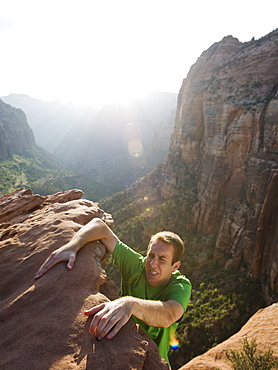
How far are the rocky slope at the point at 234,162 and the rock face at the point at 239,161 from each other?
3.7 inches

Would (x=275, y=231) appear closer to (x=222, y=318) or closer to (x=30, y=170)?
(x=222, y=318)

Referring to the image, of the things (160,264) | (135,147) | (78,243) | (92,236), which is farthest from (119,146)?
(160,264)

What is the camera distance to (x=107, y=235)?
4.86 metres

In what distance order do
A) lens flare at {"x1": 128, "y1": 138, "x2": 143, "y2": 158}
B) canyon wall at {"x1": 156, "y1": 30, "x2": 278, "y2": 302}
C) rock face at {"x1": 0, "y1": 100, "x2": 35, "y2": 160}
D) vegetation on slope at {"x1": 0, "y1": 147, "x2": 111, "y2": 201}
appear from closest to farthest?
canyon wall at {"x1": 156, "y1": 30, "x2": 278, "y2": 302}
vegetation on slope at {"x1": 0, "y1": 147, "x2": 111, "y2": 201}
rock face at {"x1": 0, "y1": 100, "x2": 35, "y2": 160}
lens flare at {"x1": 128, "y1": 138, "x2": 143, "y2": 158}

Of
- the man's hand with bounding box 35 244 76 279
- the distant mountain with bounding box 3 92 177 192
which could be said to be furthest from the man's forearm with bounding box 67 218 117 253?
the distant mountain with bounding box 3 92 177 192

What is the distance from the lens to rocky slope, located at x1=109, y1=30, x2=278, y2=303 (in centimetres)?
2338

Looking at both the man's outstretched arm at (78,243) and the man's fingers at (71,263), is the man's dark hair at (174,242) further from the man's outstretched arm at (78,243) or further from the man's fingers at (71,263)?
the man's fingers at (71,263)

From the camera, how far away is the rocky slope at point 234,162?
23375 millimetres

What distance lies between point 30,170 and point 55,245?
10613 cm

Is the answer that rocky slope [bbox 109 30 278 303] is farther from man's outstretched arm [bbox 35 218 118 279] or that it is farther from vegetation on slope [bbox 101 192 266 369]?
man's outstretched arm [bbox 35 218 118 279]

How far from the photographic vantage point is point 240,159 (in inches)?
1172

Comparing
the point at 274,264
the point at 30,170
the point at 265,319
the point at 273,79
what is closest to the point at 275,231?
the point at 274,264

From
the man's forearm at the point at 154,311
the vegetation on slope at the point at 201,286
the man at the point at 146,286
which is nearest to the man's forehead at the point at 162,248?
the man at the point at 146,286

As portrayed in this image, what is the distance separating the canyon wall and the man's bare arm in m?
22.3
